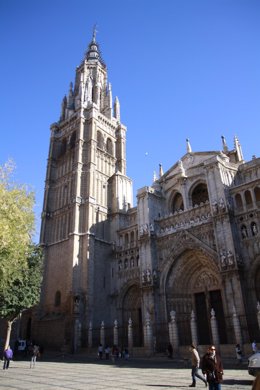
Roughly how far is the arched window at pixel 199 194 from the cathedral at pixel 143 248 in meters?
0.12

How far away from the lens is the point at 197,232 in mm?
28125

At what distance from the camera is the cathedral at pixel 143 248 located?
24938 millimetres

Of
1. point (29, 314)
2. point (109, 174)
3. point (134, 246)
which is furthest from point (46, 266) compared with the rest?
point (109, 174)

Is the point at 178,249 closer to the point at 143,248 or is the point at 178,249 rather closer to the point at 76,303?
the point at 143,248

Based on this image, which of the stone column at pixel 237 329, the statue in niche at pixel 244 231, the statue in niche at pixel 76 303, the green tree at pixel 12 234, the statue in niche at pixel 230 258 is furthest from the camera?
the statue in niche at pixel 76 303

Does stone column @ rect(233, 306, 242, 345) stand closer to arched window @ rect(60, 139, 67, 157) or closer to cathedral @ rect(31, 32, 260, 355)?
cathedral @ rect(31, 32, 260, 355)

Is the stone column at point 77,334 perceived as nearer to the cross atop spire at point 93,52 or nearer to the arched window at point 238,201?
the arched window at point 238,201

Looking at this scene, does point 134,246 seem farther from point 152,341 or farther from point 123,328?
point 152,341

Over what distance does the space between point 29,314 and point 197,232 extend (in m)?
22.2

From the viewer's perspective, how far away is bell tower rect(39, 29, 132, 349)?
3234 cm

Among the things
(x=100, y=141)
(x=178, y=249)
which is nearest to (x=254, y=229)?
(x=178, y=249)

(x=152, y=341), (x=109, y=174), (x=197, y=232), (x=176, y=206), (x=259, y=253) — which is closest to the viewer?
(x=259, y=253)

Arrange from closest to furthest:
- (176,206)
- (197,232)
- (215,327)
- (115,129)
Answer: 1. (215,327)
2. (197,232)
3. (176,206)
4. (115,129)

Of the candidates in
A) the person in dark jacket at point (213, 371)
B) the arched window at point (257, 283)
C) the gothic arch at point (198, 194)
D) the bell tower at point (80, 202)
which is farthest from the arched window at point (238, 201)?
the person in dark jacket at point (213, 371)
